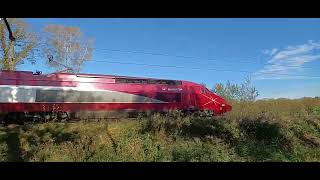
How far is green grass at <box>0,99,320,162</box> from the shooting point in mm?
12180

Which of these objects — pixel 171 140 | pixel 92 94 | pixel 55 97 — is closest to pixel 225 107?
pixel 92 94

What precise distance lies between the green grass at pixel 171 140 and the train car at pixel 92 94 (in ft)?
14.2

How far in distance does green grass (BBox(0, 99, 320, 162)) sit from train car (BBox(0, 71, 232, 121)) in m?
4.31

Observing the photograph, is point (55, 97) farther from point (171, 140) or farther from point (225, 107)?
point (225, 107)

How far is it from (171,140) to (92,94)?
8.93 m

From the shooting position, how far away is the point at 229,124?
1716 cm

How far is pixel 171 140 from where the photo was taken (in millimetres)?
15094

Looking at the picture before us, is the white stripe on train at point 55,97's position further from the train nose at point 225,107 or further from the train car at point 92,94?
the train nose at point 225,107

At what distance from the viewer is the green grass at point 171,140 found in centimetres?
1218

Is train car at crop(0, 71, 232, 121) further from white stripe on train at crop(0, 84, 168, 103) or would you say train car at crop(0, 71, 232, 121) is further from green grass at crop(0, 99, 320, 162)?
green grass at crop(0, 99, 320, 162)

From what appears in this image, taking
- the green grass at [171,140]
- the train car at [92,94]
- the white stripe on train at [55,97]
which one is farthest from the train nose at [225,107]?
the green grass at [171,140]

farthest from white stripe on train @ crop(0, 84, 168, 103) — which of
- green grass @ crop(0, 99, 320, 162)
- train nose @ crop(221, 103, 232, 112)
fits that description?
train nose @ crop(221, 103, 232, 112)

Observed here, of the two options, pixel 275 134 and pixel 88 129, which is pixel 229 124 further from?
pixel 88 129
